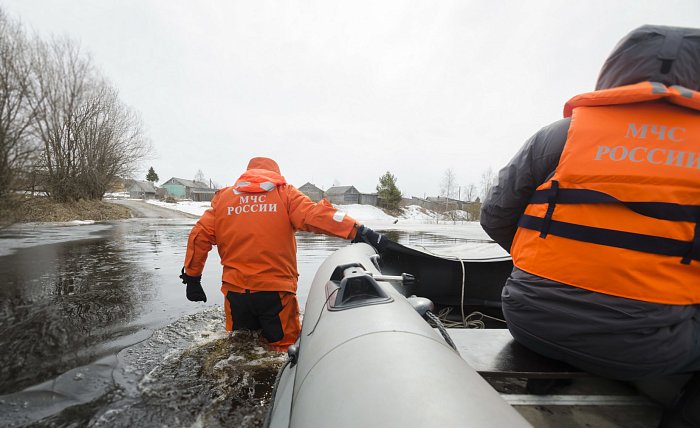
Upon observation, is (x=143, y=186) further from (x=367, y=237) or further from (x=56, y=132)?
(x=367, y=237)

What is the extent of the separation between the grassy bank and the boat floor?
53.7ft

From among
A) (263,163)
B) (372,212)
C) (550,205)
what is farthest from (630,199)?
(372,212)

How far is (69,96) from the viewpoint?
72.0ft

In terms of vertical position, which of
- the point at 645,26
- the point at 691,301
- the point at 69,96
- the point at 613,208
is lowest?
the point at 691,301

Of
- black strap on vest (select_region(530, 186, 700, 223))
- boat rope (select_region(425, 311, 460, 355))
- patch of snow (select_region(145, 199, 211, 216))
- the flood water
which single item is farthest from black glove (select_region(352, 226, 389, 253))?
patch of snow (select_region(145, 199, 211, 216))

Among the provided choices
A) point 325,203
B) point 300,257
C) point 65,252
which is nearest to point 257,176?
point 325,203

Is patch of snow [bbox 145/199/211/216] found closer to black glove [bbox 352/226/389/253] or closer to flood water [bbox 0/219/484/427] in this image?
flood water [bbox 0/219/484/427]

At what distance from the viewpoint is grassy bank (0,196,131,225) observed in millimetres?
11727

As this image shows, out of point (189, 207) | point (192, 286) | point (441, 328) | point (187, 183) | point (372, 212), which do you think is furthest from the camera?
point (187, 183)

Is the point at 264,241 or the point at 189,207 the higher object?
the point at 264,241

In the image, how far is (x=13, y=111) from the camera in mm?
12773

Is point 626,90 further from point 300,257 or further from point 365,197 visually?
point 365,197

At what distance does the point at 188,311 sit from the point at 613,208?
4.43 metres

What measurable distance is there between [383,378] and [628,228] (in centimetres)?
100
